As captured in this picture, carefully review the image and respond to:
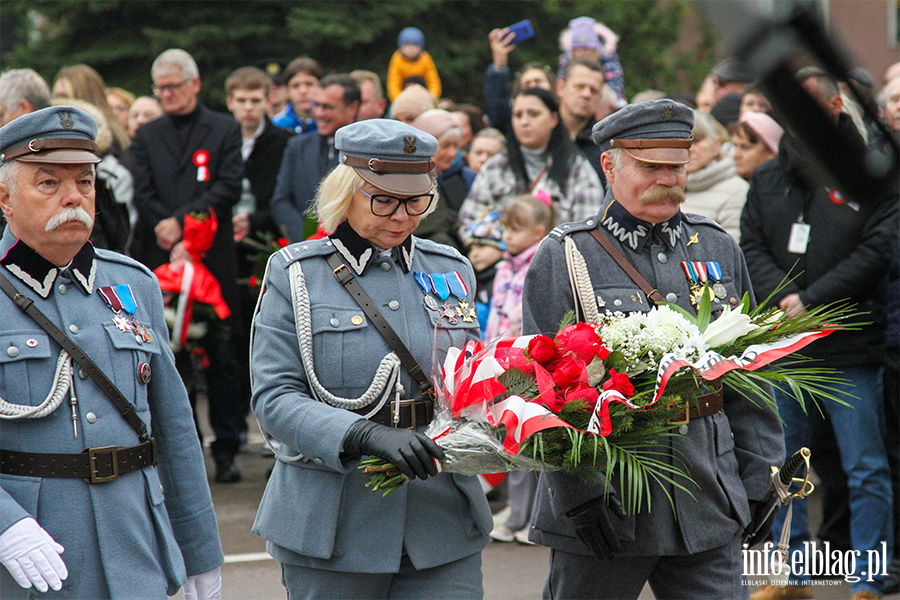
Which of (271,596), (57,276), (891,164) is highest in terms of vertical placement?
(891,164)

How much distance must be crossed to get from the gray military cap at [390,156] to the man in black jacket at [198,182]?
4.56 m

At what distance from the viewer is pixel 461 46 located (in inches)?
759

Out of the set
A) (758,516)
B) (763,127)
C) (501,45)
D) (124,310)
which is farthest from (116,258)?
(501,45)

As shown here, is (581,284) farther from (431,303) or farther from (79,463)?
(79,463)

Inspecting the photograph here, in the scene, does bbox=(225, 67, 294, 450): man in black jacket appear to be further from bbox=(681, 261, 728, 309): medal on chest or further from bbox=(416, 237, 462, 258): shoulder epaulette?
bbox=(681, 261, 728, 309): medal on chest

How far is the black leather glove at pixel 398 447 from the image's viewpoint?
293 cm

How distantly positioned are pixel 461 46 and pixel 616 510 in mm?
16737

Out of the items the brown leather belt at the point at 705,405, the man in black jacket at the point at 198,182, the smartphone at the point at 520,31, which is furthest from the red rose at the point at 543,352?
the smartphone at the point at 520,31

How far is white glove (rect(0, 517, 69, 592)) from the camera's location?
281 centimetres

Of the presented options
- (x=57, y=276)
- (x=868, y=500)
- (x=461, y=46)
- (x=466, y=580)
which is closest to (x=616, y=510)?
(x=466, y=580)

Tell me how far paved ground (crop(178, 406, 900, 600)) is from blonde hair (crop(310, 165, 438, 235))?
2.76 metres

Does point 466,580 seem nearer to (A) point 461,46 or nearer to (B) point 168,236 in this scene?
(B) point 168,236

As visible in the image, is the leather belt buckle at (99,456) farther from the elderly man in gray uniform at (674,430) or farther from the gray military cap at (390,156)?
the elderly man in gray uniform at (674,430)

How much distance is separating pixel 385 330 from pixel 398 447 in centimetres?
48
